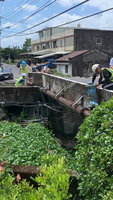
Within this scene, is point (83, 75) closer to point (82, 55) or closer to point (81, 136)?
point (82, 55)

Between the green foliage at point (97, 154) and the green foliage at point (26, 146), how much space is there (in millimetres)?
2189

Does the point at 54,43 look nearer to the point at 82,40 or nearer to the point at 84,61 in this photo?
the point at 82,40

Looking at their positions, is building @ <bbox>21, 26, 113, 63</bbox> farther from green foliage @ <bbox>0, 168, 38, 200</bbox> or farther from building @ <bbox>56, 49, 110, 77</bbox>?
green foliage @ <bbox>0, 168, 38, 200</bbox>

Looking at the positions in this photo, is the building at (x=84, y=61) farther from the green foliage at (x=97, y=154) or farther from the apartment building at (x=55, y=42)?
the green foliage at (x=97, y=154)

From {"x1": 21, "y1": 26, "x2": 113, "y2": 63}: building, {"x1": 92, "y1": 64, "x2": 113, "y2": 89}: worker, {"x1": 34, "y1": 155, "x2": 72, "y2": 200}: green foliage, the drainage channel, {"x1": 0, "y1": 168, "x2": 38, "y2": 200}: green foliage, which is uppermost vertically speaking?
{"x1": 21, "y1": 26, "x2": 113, "y2": 63}: building

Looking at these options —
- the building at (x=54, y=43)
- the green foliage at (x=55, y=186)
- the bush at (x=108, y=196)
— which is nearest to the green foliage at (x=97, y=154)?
the bush at (x=108, y=196)

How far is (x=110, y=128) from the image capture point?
2.86m

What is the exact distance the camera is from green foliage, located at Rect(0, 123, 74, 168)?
5504 mm

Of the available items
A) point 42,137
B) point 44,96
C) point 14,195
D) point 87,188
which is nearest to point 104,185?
point 87,188

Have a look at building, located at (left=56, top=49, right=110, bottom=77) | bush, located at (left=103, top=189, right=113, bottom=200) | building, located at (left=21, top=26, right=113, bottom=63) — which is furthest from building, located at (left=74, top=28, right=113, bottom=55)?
bush, located at (left=103, top=189, right=113, bottom=200)

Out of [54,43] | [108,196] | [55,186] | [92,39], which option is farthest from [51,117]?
[54,43]

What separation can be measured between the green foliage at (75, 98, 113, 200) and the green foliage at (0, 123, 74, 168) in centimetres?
219

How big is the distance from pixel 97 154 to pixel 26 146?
4223 mm

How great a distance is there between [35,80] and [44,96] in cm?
122
